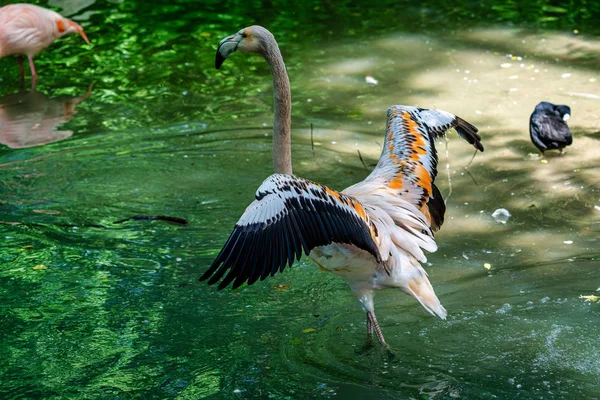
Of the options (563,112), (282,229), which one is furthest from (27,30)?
(282,229)

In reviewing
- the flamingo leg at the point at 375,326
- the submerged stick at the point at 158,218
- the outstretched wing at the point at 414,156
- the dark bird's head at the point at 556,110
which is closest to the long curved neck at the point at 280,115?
the outstretched wing at the point at 414,156

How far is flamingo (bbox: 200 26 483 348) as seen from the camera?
3.63 meters

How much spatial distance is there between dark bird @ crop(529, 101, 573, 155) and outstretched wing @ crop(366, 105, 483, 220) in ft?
4.50

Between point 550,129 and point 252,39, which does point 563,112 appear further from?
point 252,39

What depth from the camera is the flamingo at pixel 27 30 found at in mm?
8734

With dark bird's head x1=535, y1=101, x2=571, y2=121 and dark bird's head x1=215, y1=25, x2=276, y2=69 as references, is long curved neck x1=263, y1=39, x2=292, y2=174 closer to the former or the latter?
dark bird's head x1=215, y1=25, x2=276, y2=69

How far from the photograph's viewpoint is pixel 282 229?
145 inches

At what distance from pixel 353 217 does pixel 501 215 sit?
2343 millimetres

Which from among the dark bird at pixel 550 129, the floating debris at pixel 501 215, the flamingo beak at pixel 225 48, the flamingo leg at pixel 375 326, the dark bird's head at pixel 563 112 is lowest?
the floating debris at pixel 501 215

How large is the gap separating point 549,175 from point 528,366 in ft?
8.96

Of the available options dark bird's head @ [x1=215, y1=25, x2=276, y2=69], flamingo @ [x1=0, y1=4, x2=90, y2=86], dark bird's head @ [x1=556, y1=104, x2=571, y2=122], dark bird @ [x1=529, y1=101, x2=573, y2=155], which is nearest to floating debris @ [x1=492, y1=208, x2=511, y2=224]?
dark bird @ [x1=529, y1=101, x2=573, y2=155]

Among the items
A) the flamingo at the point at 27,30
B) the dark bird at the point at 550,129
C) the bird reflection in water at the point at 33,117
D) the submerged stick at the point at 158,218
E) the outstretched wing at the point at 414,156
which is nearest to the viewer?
the outstretched wing at the point at 414,156

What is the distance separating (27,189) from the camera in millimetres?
6465

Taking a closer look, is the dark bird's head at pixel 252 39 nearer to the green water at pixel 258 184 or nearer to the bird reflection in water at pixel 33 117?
the green water at pixel 258 184
